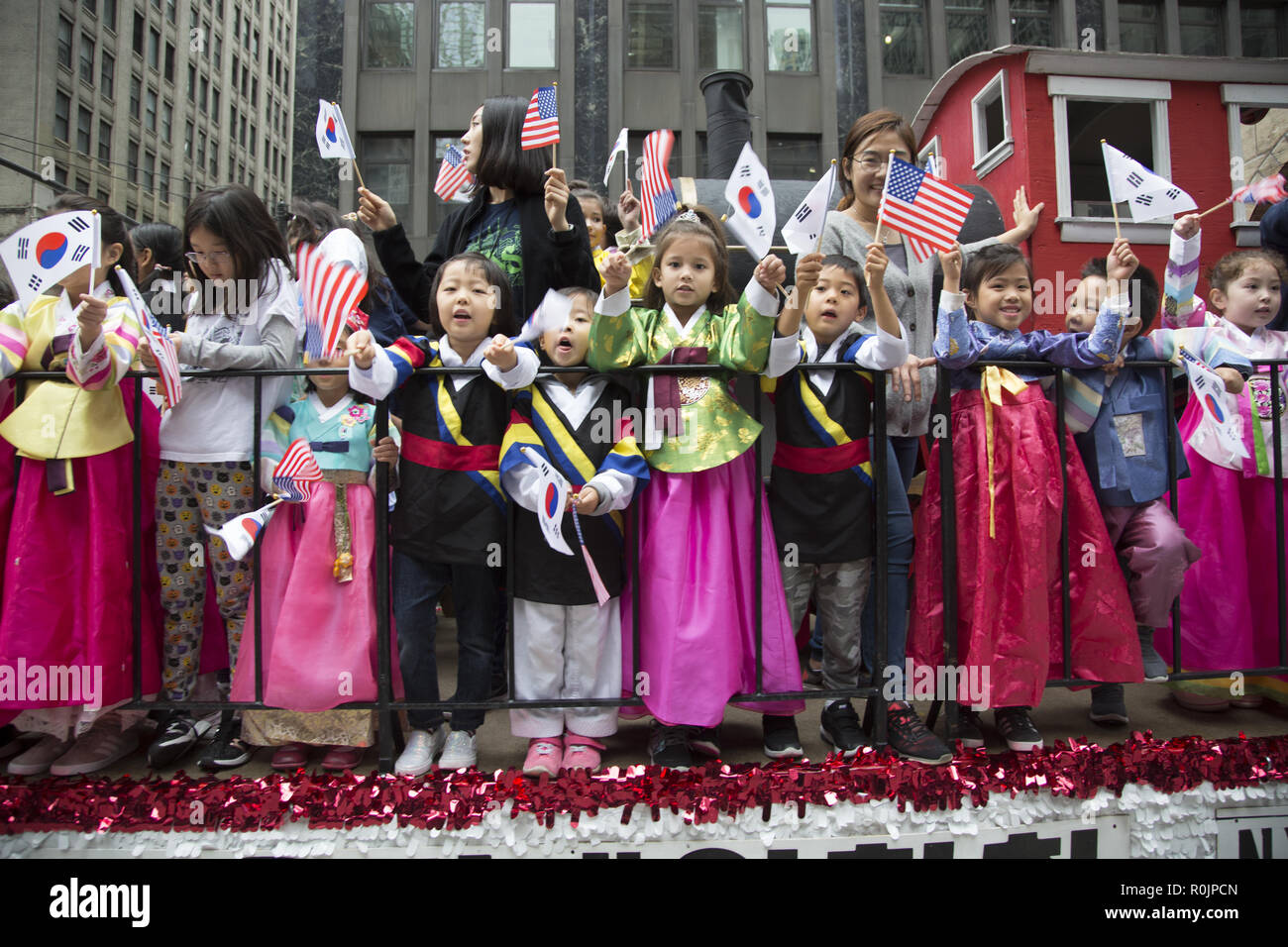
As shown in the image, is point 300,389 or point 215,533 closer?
point 215,533

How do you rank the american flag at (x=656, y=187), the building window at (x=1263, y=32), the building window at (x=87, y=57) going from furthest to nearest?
the building window at (x=1263, y=32)
the building window at (x=87, y=57)
the american flag at (x=656, y=187)

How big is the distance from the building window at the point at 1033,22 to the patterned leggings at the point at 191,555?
46.1 ft

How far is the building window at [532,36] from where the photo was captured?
11797 mm

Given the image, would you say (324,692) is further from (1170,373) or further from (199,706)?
(1170,373)

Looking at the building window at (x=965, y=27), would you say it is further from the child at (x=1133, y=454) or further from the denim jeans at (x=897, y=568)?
the denim jeans at (x=897, y=568)

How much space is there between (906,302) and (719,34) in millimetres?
11569

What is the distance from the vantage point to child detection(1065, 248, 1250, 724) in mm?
2385

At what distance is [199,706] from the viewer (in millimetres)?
2184

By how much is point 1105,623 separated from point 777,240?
329 cm

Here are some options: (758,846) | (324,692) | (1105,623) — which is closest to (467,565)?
(324,692)

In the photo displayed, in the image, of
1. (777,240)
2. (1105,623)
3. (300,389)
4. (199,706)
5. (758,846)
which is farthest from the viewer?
(777,240)

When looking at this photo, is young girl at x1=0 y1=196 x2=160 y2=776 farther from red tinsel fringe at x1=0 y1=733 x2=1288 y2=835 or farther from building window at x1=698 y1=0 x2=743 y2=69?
building window at x1=698 y1=0 x2=743 y2=69

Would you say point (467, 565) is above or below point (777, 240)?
below

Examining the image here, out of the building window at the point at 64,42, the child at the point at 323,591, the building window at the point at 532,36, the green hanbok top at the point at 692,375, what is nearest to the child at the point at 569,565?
the green hanbok top at the point at 692,375
